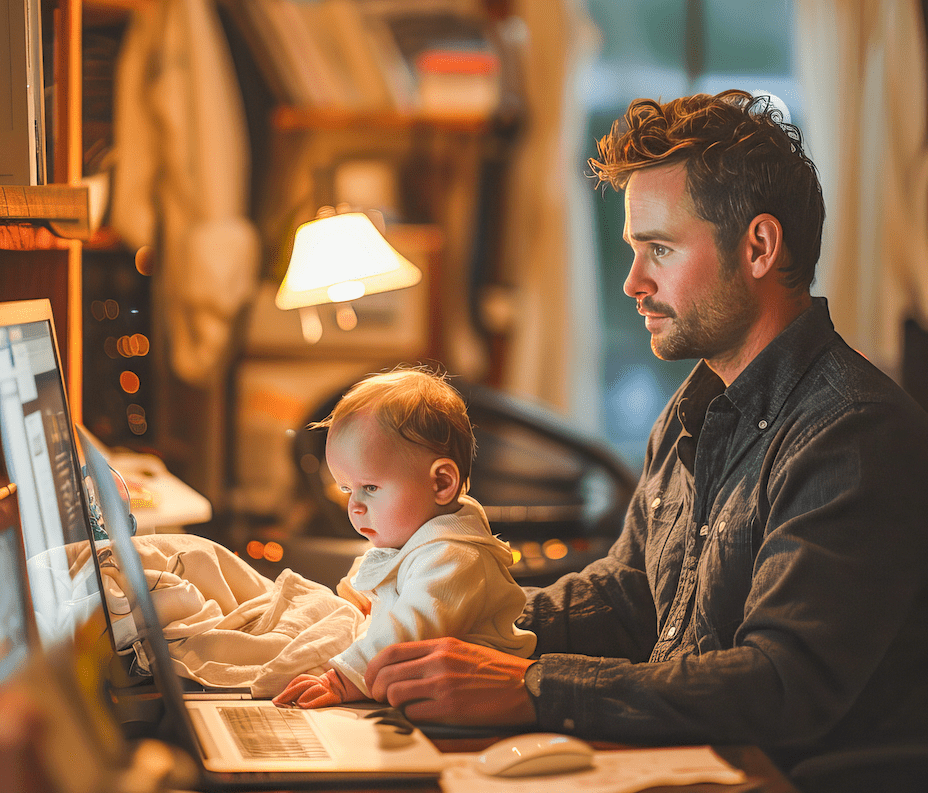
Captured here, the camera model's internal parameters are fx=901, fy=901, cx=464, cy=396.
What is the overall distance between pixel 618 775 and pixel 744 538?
0.33m

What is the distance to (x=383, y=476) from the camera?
3.25ft

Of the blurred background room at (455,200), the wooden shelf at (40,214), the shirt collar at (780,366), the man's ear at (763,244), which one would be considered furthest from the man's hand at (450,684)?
the blurred background room at (455,200)

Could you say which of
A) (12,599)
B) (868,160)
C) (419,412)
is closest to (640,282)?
(419,412)

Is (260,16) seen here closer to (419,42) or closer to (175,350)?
(419,42)

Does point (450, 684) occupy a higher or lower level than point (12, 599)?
lower

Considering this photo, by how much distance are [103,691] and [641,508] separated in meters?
0.76

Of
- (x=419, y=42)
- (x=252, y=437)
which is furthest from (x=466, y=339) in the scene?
(x=419, y=42)

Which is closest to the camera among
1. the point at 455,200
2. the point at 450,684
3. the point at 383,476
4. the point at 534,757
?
the point at 534,757

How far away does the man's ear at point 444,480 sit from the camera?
1007 millimetres

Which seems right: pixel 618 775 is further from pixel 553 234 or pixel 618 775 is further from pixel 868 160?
pixel 868 160

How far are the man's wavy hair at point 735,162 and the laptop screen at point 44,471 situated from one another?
0.70 m

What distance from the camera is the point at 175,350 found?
3.27 meters

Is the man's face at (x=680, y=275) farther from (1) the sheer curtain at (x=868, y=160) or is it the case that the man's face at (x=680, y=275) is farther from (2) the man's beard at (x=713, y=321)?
(1) the sheer curtain at (x=868, y=160)

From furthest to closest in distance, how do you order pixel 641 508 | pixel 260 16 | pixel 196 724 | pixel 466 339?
pixel 466 339, pixel 260 16, pixel 641 508, pixel 196 724
